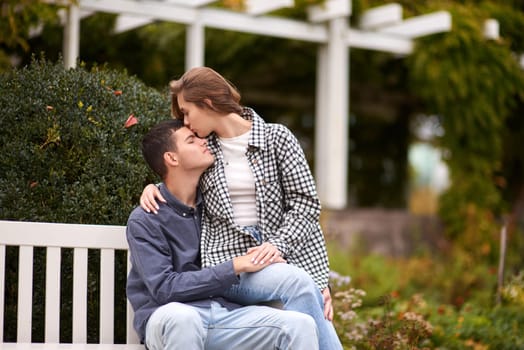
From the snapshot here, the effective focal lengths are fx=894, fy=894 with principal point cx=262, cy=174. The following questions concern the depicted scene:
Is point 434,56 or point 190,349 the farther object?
point 434,56

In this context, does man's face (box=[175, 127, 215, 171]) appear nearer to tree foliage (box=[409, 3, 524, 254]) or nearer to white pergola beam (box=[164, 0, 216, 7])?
white pergola beam (box=[164, 0, 216, 7])

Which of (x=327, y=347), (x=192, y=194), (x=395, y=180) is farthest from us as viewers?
(x=395, y=180)

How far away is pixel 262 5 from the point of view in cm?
803

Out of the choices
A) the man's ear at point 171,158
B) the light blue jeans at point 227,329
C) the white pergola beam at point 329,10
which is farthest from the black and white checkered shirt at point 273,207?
the white pergola beam at point 329,10

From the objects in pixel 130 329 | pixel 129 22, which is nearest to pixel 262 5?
pixel 129 22

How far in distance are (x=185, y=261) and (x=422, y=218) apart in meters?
6.76

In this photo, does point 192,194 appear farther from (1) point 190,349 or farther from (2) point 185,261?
(1) point 190,349

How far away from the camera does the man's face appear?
11.1ft

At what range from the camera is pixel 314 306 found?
3.16 metres

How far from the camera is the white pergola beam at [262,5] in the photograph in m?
7.80

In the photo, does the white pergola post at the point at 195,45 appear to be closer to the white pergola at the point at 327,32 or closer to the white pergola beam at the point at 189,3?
the white pergola at the point at 327,32

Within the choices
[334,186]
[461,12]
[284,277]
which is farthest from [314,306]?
[461,12]

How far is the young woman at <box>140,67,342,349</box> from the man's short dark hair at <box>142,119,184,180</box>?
7cm

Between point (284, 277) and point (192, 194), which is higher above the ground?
point (192, 194)
